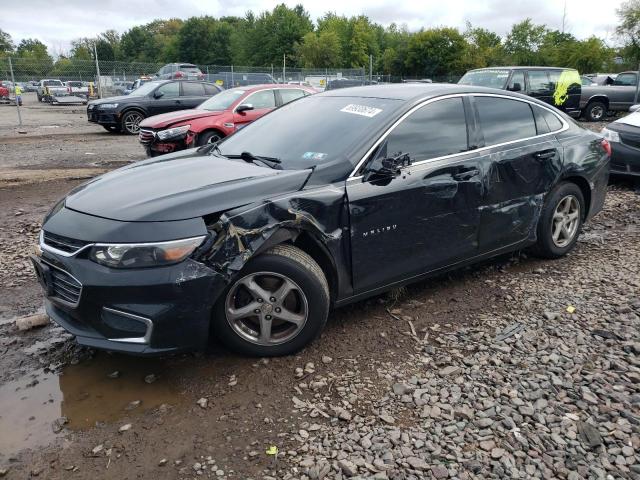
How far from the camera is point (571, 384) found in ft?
9.79

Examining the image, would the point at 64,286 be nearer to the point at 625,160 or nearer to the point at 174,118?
the point at 174,118

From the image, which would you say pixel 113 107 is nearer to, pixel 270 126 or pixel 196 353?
pixel 270 126

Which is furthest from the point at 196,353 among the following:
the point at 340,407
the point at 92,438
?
the point at 340,407

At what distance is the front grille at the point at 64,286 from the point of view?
9.37 feet

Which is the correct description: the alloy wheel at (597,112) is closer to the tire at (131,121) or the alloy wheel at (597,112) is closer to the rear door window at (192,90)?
the rear door window at (192,90)

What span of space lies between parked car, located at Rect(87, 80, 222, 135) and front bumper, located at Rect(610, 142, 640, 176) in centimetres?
1087

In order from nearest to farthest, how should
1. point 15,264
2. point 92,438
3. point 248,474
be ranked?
point 248,474 < point 92,438 < point 15,264

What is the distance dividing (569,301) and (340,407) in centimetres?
221

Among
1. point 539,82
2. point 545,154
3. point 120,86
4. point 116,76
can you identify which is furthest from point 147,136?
point 116,76

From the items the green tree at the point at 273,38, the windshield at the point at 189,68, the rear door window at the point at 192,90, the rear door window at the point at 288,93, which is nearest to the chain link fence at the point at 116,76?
the windshield at the point at 189,68

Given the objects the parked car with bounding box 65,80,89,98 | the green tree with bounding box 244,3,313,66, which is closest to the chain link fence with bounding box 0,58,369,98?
the parked car with bounding box 65,80,89,98

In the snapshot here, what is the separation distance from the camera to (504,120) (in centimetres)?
435

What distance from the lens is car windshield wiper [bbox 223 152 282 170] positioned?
11.6 ft

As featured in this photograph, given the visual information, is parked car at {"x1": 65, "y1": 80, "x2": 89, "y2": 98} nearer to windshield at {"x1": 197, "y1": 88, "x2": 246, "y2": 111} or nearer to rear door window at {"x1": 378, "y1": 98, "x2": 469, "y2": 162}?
windshield at {"x1": 197, "y1": 88, "x2": 246, "y2": 111}
